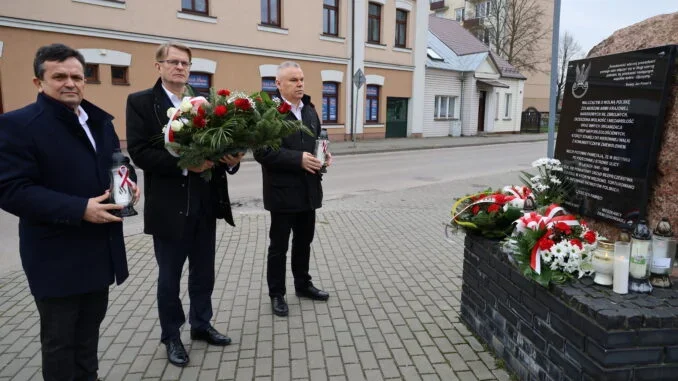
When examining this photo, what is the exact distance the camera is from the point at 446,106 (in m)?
28.3

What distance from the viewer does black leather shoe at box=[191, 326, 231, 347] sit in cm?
353

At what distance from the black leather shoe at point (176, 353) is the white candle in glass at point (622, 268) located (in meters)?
2.62

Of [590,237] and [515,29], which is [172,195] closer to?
[590,237]

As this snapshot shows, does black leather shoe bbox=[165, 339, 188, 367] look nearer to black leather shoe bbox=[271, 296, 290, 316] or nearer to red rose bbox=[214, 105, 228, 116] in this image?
black leather shoe bbox=[271, 296, 290, 316]

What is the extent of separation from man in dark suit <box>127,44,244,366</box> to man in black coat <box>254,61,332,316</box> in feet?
1.69

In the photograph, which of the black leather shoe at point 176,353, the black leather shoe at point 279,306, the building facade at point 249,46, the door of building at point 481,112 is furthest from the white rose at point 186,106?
the door of building at point 481,112

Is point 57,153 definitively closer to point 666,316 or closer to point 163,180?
point 163,180

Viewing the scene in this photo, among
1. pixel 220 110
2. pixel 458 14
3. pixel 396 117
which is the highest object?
pixel 458 14

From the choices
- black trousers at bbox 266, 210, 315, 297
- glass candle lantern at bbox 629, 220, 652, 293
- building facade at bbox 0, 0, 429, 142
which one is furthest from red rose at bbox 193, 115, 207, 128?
building facade at bbox 0, 0, 429, 142

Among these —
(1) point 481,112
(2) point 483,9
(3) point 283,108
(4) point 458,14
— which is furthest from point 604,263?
(4) point 458,14

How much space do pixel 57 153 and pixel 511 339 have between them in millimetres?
2800

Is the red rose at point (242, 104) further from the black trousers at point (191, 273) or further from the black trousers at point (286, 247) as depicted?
the black trousers at point (286, 247)

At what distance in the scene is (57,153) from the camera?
2.43 meters

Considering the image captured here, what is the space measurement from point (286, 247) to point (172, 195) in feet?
3.99
